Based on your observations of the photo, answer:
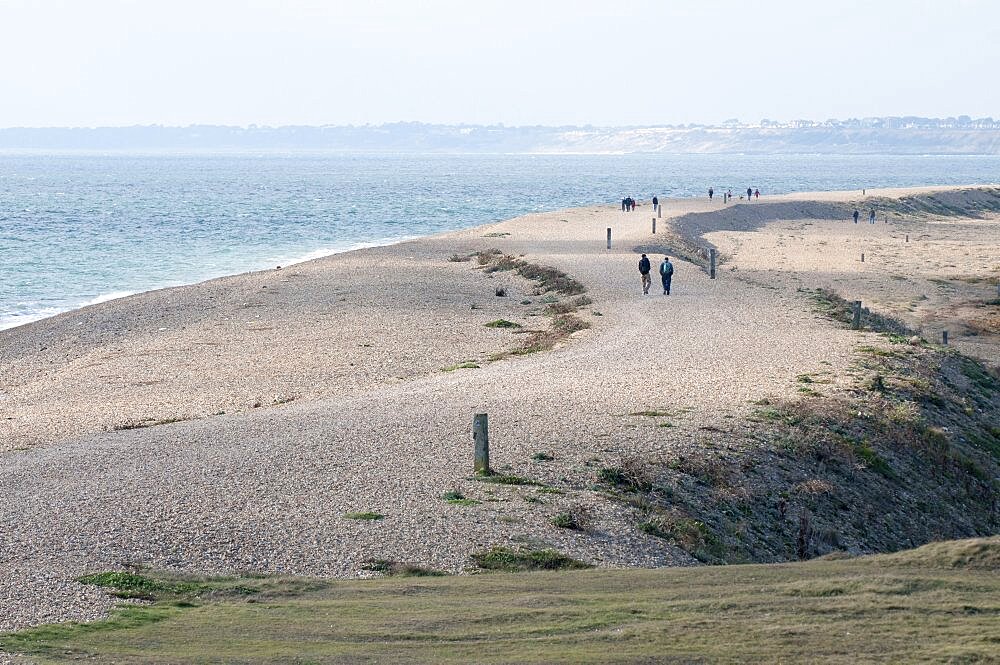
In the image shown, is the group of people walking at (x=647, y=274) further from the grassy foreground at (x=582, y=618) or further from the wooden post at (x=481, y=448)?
the grassy foreground at (x=582, y=618)

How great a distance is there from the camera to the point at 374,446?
17.1 metres

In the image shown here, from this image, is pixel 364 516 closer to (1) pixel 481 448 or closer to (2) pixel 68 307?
(1) pixel 481 448

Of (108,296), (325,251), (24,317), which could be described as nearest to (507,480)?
(24,317)

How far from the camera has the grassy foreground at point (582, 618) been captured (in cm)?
869

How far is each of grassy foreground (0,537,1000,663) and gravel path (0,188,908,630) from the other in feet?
3.08

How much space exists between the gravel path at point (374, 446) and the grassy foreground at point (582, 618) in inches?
37.0

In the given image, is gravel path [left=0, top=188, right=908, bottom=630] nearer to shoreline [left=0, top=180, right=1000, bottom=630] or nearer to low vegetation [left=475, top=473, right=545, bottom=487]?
shoreline [left=0, top=180, right=1000, bottom=630]

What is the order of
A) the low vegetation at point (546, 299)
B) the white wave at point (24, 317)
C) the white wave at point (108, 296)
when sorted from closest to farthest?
the low vegetation at point (546, 299) < the white wave at point (24, 317) < the white wave at point (108, 296)

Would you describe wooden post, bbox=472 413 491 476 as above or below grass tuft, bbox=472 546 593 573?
above

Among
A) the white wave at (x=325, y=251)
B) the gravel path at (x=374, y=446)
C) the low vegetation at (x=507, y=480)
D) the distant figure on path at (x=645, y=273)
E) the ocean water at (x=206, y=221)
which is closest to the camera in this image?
the gravel path at (x=374, y=446)

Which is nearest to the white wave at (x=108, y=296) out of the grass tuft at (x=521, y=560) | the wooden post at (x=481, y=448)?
the wooden post at (x=481, y=448)

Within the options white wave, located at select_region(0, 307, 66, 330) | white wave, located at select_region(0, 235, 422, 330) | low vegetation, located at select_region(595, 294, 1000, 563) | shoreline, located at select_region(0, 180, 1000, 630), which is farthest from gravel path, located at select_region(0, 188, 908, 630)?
white wave, located at select_region(0, 235, 422, 330)

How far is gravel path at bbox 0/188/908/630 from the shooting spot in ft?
41.8

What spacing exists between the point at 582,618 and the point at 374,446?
7968mm
